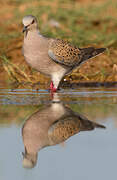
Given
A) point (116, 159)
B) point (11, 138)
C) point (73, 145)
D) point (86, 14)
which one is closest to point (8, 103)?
point (11, 138)

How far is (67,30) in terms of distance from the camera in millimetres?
12266

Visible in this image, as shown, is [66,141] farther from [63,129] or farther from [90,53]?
[90,53]

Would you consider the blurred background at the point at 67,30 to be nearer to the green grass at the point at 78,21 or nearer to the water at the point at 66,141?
the green grass at the point at 78,21

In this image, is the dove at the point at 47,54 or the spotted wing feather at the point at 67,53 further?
the spotted wing feather at the point at 67,53

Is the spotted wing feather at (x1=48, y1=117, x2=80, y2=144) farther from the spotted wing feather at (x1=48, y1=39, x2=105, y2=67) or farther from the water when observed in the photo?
the spotted wing feather at (x1=48, y1=39, x2=105, y2=67)

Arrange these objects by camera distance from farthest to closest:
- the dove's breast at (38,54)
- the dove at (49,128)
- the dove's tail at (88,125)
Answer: the dove's breast at (38,54), the dove's tail at (88,125), the dove at (49,128)

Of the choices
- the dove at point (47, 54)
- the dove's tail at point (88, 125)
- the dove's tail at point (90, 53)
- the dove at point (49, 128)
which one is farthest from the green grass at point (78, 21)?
the dove's tail at point (88, 125)

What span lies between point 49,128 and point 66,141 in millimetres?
405

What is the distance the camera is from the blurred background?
29.6 feet

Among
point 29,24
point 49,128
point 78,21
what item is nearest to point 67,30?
point 78,21

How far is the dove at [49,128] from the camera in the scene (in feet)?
15.3

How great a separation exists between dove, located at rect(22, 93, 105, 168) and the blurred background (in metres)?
2.81

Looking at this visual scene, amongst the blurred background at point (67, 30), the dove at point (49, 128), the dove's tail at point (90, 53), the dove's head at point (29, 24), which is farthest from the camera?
the blurred background at point (67, 30)

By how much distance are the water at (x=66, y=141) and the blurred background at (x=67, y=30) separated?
1174 millimetres
